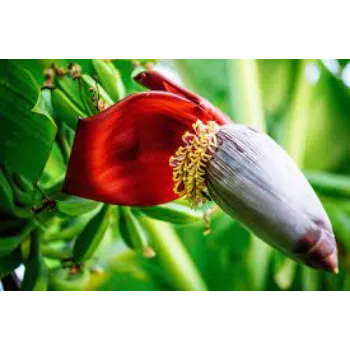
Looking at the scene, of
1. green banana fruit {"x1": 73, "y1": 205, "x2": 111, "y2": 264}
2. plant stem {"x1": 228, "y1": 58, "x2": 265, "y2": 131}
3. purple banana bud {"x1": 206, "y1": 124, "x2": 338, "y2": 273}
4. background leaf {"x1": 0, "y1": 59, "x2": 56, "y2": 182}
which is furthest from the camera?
plant stem {"x1": 228, "y1": 58, "x2": 265, "y2": 131}

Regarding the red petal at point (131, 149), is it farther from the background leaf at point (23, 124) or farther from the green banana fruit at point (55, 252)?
the green banana fruit at point (55, 252)

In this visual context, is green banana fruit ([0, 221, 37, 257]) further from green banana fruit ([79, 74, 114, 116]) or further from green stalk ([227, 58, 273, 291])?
green stalk ([227, 58, 273, 291])

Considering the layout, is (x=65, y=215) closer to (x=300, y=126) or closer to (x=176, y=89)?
(x=176, y=89)

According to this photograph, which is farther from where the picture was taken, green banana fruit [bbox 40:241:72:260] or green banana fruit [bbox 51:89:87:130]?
green banana fruit [bbox 40:241:72:260]

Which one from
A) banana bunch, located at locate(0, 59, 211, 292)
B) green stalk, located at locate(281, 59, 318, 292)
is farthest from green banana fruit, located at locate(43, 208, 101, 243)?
green stalk, located at locate(281, 59, 318, 292)

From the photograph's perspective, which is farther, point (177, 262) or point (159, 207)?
point (177, 262)

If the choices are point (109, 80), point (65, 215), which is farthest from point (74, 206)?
point (109, 80)

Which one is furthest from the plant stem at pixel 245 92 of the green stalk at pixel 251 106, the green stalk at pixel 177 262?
the green stalk at pixel 177 262
